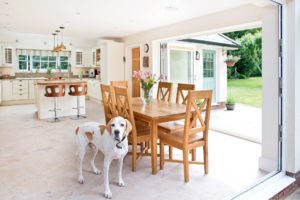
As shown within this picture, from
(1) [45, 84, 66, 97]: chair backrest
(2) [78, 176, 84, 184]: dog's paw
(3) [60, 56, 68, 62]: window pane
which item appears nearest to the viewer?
(2) [78, 176, 84, 184]: dog's paw

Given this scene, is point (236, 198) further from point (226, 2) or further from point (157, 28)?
point (157, 28)

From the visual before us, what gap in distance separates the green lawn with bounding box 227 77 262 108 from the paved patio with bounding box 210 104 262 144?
126 inches

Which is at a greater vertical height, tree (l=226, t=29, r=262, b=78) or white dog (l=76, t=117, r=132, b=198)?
tree (l=226, t=29, r=262, b=78)

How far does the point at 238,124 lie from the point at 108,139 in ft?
13.4

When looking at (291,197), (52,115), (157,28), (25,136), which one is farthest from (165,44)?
(291,197)

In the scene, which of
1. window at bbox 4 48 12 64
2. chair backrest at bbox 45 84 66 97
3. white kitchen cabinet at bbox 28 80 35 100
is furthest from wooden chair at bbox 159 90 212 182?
window at bbox 4 48 12 64

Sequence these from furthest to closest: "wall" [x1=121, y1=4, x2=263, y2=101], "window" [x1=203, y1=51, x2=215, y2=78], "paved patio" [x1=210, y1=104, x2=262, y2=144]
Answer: "window" [x1=203, y1=51, x2=215, y2=78], "paved patio" [x1=210, y1=104, x2=262, y2=144], "wall" [x1=121, y1=4, x2=263, y2=101]

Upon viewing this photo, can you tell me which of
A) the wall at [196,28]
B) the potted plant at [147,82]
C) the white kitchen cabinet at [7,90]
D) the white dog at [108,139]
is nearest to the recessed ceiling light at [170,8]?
the wall at [196,28]

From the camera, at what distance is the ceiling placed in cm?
414

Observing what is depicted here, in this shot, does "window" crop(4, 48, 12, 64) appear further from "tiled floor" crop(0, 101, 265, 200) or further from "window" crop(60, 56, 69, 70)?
"tiled floor" crop(0, 101, 265, 200)

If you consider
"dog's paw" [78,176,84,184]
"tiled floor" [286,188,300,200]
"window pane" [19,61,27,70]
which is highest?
"window pane" [19,61,27,70]

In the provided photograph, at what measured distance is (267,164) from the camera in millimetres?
2838

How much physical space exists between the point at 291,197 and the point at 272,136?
2.24 feet

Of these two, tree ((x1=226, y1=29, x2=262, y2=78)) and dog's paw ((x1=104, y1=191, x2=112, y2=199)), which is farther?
tree ((x1=226, y1=29, x2=262, y2=78))
